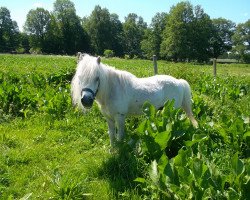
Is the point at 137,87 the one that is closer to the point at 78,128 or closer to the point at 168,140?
the point at 168,140

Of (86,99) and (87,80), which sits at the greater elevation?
(87,80)

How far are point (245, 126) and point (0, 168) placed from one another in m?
3.85

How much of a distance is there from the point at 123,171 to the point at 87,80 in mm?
1415

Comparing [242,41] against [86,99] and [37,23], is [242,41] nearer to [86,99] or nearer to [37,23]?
[37,23]

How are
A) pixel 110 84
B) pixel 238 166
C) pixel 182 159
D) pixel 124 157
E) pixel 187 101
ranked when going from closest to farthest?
pixel 238 166, pixel 182 159, pixel 124 157, pixel 110 84, pixel 187 101

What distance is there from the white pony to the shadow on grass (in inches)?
23.2

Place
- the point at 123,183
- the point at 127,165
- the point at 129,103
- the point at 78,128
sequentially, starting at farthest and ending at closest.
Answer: the point at 78,128 → the point at 129,103 → the point at 127,165 → the point at 123,183

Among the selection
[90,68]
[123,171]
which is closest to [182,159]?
[123,171]

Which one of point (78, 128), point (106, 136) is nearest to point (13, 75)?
point (78, 128)

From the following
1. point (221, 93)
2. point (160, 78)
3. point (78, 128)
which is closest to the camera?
point (160, 78)

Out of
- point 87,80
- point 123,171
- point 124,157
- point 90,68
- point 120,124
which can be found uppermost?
point 90,68

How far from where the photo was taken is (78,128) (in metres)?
6.73

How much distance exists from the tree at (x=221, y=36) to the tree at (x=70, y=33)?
110 ft

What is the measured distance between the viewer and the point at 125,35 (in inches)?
3711
